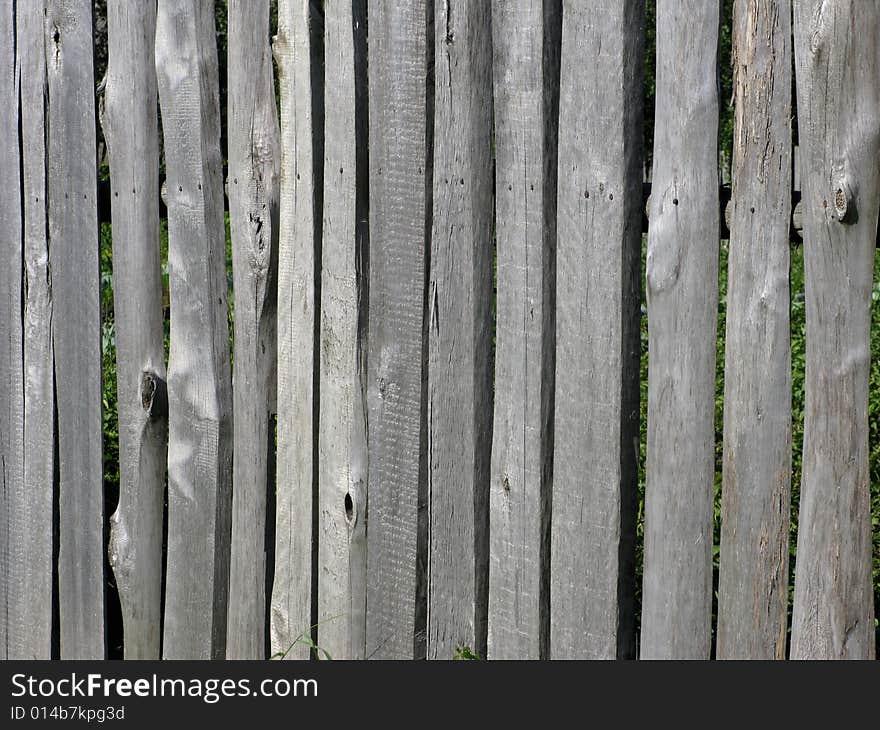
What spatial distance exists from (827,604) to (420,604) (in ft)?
2.91

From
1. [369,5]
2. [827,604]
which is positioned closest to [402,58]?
[369,5]

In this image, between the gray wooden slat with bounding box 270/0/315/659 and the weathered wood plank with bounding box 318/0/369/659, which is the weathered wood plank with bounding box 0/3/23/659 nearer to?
the gray wooden slat with bounding box 270/0/315/659

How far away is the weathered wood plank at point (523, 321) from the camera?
7.30 ft

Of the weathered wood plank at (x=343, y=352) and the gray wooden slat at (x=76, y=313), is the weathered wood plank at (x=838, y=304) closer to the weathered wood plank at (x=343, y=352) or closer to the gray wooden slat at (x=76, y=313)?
the weathered wood plank at (x=343, y=352)

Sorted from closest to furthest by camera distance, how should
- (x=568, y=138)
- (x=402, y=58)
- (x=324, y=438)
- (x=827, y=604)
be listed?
(x=827, y=604)
(x=568, y=138)
(x=402, y=58)
(x=324, y=438)

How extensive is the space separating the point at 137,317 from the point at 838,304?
1.71 metres

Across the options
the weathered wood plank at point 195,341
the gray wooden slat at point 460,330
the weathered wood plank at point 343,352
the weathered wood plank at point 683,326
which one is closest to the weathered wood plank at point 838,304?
the weathered wood plank at point 683,326

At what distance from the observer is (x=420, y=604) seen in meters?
2.49

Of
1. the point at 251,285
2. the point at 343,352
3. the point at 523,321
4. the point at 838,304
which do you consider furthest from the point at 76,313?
the point at 838,304

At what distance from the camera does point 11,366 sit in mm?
3105

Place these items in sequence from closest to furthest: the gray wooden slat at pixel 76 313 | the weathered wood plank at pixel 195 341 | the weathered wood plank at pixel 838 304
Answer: the weathered wood plank at pixel 838 304
the weathered wood plank at pixel 195 341
the gray wooden slat at pixel 76 313

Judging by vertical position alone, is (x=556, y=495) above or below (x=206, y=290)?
below

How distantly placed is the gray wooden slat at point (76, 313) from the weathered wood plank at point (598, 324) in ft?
4.37

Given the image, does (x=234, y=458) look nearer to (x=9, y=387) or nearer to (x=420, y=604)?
(x=420, y=604)
